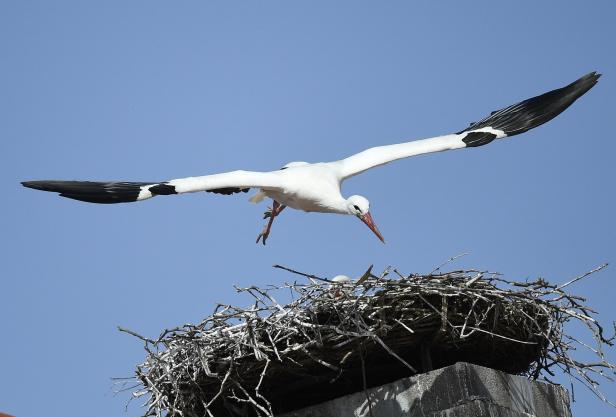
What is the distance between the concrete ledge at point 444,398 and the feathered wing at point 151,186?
182 centimetres

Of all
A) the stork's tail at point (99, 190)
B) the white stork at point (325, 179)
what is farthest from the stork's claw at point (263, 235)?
the stork's tail at point (99, 190)

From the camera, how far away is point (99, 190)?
6566 mm

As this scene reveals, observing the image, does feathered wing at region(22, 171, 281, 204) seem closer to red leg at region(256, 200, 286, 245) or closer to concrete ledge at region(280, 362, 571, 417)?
red leg at region(256, 200, 286, 245)

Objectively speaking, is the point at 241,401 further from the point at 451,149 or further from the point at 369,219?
the point at 451,149

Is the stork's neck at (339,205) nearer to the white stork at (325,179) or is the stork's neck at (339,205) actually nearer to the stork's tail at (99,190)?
the white stork at (325,179)

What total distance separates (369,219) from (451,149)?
3.32 ft

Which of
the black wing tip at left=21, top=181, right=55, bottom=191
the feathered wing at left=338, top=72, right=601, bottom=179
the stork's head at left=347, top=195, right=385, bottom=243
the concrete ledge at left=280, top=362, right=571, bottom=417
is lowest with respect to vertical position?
the concrete ledge at left=280, top=362, right=571, bottom=417

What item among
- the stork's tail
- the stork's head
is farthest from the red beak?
the stork's tail

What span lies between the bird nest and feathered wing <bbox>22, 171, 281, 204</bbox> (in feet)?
3.58

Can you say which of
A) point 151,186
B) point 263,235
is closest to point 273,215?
point 263,235

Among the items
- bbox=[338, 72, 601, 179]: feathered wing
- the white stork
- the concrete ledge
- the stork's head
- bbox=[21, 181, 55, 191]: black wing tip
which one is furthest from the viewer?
bbox=[338, 72, 601, 179]: feathered wing

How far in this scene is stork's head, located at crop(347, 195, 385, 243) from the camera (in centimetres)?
754

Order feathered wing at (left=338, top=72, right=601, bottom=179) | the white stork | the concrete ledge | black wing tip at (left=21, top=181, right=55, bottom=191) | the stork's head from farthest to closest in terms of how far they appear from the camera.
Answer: feathered wing at (left=338, top=72, right=601, bottom=179) → the stork's head → the white stork → black wing tip at (left=21, top=181, right=55, bottom=191) → the concrete ledge

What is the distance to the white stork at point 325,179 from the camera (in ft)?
22.0
